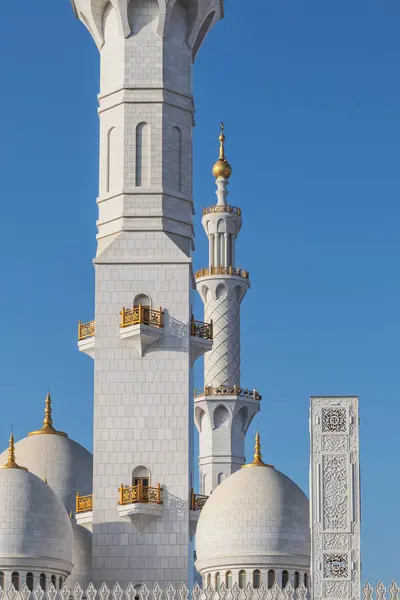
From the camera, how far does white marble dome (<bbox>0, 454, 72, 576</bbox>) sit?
41.5m

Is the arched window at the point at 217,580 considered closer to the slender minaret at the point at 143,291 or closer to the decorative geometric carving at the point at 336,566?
the slender minaret at the point at 143,291

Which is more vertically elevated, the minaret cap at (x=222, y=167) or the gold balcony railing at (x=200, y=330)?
the minaret cap at (x=222, y=167)

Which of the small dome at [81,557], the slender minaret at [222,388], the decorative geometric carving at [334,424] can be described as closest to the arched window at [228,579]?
the small dome at [81,557]

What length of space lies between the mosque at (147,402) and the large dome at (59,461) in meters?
0.17

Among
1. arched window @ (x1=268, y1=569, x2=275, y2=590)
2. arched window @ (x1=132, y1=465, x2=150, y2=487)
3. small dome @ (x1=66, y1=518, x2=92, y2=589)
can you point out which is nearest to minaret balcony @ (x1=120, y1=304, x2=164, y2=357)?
arched window @ (x1=132, y1=465, x2=150, y2=487)

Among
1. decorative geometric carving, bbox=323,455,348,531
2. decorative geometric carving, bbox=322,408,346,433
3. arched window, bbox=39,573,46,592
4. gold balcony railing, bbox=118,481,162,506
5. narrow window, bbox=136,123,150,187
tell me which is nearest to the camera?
decorative geometric carving, bbox=323,455,348,531

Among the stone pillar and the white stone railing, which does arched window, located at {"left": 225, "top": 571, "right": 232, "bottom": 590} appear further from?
the stone pillar

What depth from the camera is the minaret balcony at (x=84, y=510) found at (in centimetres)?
4428

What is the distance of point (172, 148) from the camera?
45781 mm

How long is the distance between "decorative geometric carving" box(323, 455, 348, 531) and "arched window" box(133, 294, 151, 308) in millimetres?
8218

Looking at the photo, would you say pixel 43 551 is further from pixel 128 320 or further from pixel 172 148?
pixel 172 148

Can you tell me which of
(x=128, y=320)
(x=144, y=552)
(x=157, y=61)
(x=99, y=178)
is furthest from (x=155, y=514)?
(x=157, y=61)

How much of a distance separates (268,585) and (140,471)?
4487 mm

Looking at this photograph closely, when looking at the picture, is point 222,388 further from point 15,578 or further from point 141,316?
point 15,578
